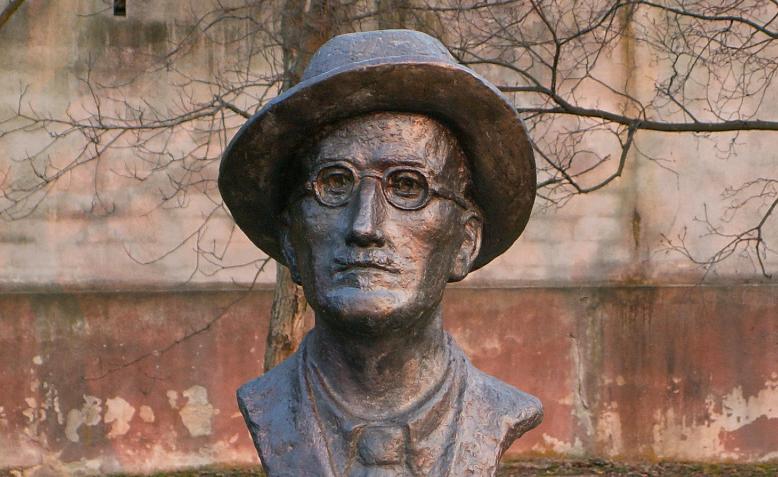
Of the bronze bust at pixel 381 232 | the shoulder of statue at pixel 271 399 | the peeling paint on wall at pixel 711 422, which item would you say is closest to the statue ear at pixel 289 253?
the bronze bust at pixel 381 232

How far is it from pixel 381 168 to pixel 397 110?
16 cm

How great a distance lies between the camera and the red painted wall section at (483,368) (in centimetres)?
913

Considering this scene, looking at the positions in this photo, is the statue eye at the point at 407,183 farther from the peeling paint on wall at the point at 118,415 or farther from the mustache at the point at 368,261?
the peeling paint on wall at the point at 118,415

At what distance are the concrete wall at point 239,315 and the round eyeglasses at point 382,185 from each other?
6.01m

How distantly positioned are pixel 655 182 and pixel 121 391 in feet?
14.6

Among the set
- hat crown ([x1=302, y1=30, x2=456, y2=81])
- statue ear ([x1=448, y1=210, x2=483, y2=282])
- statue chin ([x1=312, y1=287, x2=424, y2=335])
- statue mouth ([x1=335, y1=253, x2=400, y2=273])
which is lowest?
statue chin ([x1=312, y1=287, x2=424, y2=335])

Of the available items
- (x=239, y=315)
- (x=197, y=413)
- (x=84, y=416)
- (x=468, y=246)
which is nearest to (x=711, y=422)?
(x=239, y=315)

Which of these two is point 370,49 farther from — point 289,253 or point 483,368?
point 483,368

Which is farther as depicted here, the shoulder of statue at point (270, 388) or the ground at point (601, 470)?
the ground at point (601, 470)

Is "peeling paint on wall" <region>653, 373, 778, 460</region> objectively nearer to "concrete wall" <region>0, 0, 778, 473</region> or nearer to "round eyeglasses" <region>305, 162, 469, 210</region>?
"concrete wall" <region>0, 0, 778, 473</region>

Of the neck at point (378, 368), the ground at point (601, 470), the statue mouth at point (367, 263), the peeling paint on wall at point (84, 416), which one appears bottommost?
the ground at point (601, 470)

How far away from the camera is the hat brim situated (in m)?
3.06

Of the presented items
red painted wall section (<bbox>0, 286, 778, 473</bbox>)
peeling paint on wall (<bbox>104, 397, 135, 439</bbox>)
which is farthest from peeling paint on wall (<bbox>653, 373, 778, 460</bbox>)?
peeling paint on wall (<bbox>104, 397, 135, 439</bbox>)

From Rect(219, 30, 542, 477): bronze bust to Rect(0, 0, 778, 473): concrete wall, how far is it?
5.86 m
